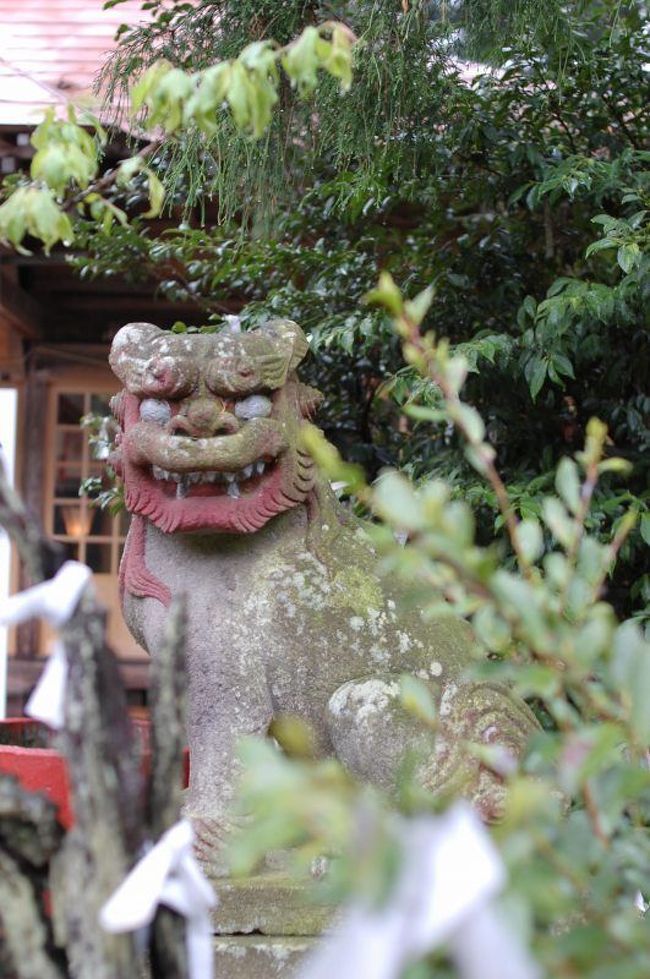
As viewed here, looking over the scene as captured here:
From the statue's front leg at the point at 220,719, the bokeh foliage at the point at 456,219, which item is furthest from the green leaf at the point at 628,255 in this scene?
the statue's front leg at the point at 220,719

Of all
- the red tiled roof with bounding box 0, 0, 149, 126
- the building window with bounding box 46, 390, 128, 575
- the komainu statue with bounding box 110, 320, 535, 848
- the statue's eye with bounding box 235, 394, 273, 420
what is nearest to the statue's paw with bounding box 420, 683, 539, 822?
the komainu statue with bounding box 110, 320, 535, 848

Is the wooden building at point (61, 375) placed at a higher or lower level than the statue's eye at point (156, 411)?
lower

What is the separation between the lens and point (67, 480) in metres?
5.95

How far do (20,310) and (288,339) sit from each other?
10.7 feet

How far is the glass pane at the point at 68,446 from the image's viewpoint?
19.4 ft

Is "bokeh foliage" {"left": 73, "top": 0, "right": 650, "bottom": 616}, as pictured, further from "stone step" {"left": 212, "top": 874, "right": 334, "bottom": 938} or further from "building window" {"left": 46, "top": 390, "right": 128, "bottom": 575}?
"building window" {"left": 46, "top": 390, "right": 128, "bottom": 575}

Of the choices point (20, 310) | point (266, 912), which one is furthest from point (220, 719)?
point (20, 310)

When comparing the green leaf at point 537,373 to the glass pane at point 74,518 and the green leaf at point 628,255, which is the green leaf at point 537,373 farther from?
the glass pane at point 74,518

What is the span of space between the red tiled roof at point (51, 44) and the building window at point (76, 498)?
63.1 inches

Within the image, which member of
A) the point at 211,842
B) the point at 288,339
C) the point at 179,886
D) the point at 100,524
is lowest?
the point at 100,524

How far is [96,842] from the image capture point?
1138 mm

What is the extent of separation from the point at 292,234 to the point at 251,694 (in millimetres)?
2084

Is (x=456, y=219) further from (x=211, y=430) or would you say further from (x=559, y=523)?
(x=559, y=523)

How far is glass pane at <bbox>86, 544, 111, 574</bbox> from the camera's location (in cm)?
596
